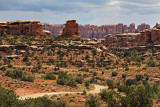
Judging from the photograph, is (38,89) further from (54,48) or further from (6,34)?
(6,34)

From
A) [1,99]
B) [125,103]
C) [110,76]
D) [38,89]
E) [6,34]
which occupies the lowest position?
[110,76]

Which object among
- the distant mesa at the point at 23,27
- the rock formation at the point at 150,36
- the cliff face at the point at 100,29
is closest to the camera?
the distant mesa at the point at 23,27

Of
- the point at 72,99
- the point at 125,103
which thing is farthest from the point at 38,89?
the point at 125,103

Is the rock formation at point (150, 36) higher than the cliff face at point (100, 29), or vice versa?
the cliff face at point (100, 29)

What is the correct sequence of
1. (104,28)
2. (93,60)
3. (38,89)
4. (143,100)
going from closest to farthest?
(143,100) → (38,89) → (93,60) → (104,28)

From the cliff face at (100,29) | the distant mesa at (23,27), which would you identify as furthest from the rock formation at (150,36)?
the cliff face at (100,29)

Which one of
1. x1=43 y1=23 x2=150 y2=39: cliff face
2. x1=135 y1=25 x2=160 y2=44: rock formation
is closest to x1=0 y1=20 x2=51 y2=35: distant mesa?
x1=135 y1=25 x2=160 y2=44: rock formation

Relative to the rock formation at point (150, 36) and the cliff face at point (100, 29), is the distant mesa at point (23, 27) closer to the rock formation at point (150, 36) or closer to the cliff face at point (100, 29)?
the rock formation at point (150, 36)

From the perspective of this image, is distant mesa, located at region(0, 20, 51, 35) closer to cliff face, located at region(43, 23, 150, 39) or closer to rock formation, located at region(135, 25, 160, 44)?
rock formation, located at region(135, 25, 160, 44)

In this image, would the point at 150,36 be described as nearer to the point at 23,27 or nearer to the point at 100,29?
the point at 23,27
